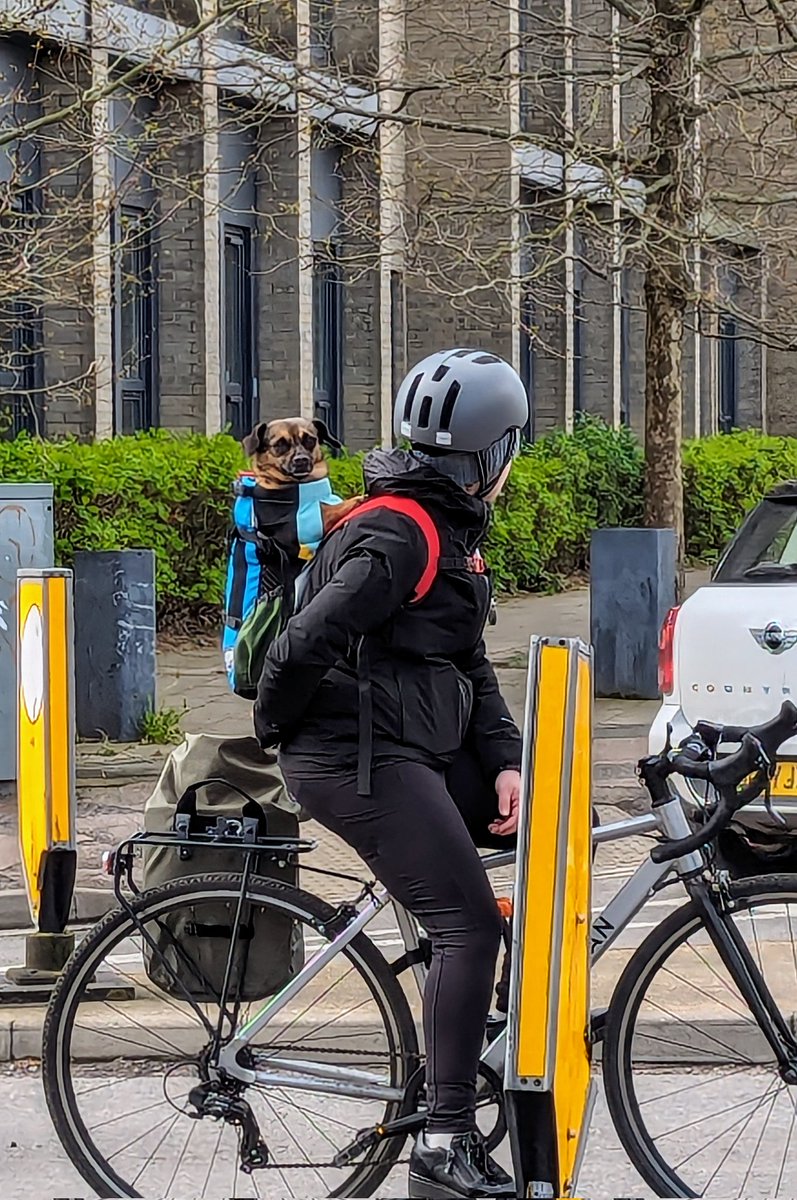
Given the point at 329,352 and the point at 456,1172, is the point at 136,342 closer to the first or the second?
the point at 329,352

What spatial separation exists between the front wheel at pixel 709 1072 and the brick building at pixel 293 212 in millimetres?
6292

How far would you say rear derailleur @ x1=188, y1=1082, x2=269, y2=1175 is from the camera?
13.2ft

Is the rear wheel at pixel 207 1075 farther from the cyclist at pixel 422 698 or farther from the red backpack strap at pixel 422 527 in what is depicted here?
the red backpack strap at pixel 422 527

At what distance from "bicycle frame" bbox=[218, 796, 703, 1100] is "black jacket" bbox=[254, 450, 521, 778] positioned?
382 millimetres

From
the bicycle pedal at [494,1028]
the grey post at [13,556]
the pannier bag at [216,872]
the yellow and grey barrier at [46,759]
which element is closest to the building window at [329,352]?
the grey post at [13,556]

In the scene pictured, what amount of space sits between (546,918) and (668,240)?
390 inches

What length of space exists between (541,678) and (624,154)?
9.78 metres

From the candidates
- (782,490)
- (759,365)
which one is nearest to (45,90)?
(782,490)

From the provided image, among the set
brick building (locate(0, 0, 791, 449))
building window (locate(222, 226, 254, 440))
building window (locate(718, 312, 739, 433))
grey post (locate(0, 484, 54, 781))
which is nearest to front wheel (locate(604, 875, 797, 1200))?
grey post (locate(0, 484, 54, 781))

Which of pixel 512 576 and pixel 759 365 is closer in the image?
pixel 512 576

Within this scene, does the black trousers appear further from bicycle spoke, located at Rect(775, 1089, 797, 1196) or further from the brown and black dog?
the brown and black dog

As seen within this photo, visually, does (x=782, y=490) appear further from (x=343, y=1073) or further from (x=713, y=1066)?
(x=343, y=1073)

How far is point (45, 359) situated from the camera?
16094 millimetres

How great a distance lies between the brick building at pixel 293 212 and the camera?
41.8ft
